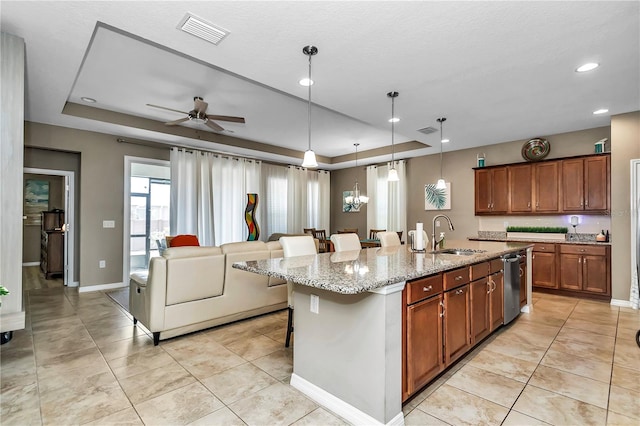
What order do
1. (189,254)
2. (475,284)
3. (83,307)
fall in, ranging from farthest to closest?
1. (83,307)
2. (189,254)
3. (475,284)

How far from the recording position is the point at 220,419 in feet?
6.27

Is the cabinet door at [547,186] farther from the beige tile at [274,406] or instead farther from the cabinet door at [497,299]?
the beige tile at [274,406]

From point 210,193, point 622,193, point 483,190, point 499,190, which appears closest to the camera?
point 622,193

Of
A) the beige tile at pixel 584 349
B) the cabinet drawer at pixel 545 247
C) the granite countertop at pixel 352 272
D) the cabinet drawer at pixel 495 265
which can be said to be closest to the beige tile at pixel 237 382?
the granite countertop at pixel 352 272

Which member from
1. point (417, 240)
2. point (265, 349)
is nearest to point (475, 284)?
point (417, 240)

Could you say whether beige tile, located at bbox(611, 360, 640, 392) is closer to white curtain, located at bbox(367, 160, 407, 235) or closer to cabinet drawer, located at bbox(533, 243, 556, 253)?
cabinet drawer, located at bbox(533, 243, 556, 253)

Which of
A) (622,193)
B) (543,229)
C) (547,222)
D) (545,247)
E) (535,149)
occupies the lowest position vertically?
(545,247)

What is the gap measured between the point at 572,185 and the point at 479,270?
10.7 feet

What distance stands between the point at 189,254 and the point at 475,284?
8.84 ft

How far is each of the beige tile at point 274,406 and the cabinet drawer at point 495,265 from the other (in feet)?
6.84

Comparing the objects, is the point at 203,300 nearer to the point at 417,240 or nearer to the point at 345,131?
the point at 417,240

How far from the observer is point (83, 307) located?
428 centimetres

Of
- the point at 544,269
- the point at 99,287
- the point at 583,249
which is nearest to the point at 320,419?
the point at 544,269

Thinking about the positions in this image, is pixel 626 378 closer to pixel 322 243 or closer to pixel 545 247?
pixel 545 247
